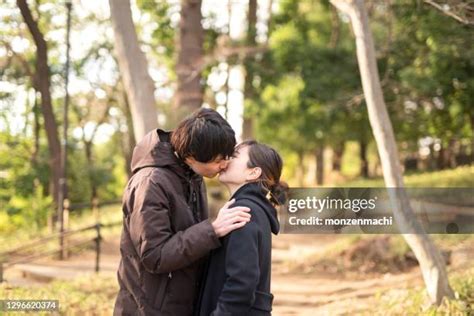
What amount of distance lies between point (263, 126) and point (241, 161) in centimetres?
1622

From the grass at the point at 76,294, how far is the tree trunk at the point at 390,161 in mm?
3018

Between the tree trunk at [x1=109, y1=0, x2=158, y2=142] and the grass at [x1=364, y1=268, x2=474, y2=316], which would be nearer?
the grass at [x1=364, y1=268, x2=474, y2=316]

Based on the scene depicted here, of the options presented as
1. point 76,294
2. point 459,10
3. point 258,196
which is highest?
point 459,10

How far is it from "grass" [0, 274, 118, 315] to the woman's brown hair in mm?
3619

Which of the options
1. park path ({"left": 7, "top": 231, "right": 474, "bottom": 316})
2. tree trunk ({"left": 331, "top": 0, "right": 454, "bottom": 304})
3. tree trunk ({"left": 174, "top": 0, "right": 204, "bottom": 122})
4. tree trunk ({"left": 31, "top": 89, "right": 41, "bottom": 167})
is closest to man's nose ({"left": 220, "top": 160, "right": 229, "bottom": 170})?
tree trunk ({"left": 331, "top": 0, "right": 454, "bottom": 304})

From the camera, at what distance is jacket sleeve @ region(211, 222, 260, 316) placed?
7.96 ft

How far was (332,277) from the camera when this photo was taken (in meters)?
8.94

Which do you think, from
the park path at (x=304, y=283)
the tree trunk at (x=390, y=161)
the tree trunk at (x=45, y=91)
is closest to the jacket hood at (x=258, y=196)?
the tree trunk at (x=390, y=161)

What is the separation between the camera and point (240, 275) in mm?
2426

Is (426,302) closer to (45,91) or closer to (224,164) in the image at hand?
(224,164)

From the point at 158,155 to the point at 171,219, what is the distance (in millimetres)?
280

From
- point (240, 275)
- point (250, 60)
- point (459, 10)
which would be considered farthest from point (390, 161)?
point (250, 60)

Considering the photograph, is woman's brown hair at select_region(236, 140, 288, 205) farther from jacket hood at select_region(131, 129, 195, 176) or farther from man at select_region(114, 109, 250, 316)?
jacket hood at select_region(131, 129, 195, 176)

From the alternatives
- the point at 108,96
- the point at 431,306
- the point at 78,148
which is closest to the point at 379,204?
the point at 431,306
